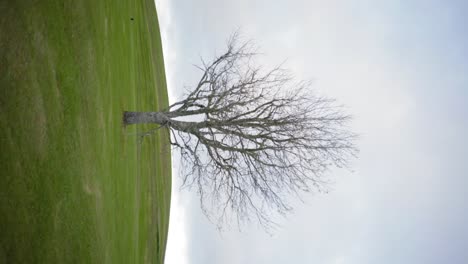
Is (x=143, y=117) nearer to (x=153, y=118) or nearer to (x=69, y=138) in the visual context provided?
(x=153, y=118)

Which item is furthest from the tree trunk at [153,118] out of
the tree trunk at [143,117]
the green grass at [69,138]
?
the green grass at [69,138]

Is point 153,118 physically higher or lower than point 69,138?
higher

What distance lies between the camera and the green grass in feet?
24.0

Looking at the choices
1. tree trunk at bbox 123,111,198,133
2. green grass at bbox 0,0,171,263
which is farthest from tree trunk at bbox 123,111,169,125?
green grass at bbox 0,0,171,263

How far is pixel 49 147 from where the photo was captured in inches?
341

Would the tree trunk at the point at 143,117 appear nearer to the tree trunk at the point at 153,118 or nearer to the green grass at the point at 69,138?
the tree trunk at the point at 153,118

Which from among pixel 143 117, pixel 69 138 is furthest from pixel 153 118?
pixel 69 138

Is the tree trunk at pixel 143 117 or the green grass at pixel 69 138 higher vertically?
the tree trunk at pixel 143 117

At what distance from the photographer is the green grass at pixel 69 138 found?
7301 millimetres

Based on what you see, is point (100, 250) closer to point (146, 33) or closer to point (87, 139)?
point (87, 139)

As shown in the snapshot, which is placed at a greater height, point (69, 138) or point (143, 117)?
point (143, 117)

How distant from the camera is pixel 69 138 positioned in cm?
977

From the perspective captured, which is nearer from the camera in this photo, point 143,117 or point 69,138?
point 69,138

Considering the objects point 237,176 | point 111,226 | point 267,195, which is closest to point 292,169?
point 267,195
